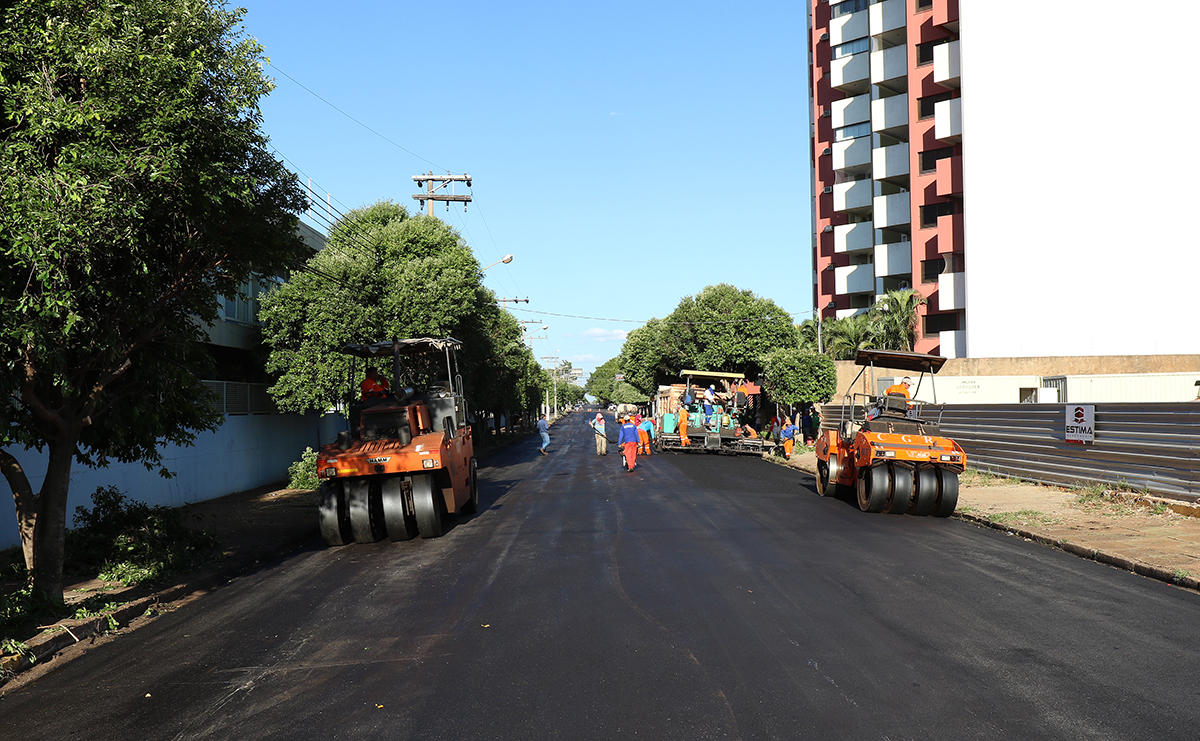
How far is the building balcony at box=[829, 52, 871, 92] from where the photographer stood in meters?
47.9

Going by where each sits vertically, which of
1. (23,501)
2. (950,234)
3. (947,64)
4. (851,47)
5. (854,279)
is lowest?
(23,501)

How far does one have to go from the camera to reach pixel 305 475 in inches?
836

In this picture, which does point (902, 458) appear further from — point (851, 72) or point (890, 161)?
point (851, 72)

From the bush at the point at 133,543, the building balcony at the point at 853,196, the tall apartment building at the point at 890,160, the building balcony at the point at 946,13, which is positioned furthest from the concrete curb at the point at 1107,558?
the building balcony at the point at 853,196

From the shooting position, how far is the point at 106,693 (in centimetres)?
601

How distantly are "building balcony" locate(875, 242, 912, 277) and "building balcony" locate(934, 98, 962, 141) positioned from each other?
5470 millimetres

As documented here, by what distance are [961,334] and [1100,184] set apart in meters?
7.87

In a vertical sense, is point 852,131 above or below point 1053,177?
above

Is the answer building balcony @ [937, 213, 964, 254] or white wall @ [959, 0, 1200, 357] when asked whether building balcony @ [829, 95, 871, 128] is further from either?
building balcony @ [937, 213, 964, 254]

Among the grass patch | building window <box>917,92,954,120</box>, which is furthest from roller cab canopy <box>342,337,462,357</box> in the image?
building window <box>917,92,954,120</box>

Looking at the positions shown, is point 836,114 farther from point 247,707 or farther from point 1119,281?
point 247,707

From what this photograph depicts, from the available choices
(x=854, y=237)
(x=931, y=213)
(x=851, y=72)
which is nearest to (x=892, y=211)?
(x=931, y=213)

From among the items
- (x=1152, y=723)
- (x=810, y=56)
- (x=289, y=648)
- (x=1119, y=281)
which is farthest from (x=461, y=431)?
(x=810, y=56)

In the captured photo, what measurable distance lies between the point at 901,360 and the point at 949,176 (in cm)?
2650
